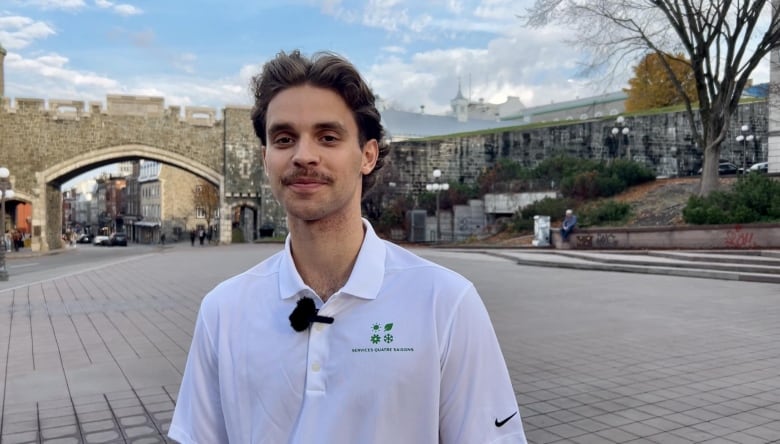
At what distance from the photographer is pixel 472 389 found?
151 centimetres

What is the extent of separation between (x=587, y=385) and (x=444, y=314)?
4.34m

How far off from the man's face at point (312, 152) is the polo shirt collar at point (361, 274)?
13cm

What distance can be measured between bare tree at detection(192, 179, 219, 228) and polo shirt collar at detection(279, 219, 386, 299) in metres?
62.7

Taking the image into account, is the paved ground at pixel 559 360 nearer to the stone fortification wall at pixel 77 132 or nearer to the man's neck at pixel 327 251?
the man's neck at pixel 327 251

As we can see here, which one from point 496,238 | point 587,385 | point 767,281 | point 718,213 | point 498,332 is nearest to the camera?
point 587,385

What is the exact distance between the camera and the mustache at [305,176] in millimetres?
1543

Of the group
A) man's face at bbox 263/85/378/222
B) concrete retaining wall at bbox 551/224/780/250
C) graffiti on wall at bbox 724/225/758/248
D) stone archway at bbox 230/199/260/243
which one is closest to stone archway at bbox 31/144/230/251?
stone archway at bbox 230/199/260/243

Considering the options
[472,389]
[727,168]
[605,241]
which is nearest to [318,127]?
[472,389]

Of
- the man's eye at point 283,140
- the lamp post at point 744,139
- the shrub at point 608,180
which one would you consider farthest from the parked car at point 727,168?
the man's eye at point 283,140

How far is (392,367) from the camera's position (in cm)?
147

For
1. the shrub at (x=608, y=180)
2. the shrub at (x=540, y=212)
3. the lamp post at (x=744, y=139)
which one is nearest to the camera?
the shrub at (x=540, y=212)

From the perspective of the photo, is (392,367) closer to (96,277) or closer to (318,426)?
(318,426)

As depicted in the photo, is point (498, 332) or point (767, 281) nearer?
point (498, 332)

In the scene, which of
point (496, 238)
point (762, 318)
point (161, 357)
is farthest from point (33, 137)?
point (762, 318)
